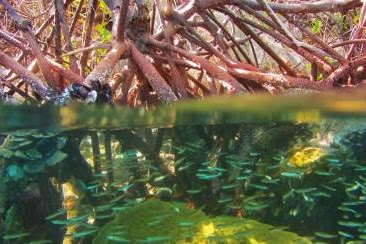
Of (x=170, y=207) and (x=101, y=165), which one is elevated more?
(x=101, y=165)

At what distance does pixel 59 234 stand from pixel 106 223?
0.27m

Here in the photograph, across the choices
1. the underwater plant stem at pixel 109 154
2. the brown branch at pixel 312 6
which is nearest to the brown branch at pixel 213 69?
the brown branch at pixel 312 6

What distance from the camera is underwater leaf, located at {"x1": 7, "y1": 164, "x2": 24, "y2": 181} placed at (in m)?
3.54

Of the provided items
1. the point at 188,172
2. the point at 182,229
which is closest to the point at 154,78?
the point at 188,172

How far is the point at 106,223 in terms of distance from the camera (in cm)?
298

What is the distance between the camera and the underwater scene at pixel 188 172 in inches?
118

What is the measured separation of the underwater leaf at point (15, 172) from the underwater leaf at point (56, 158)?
253mm

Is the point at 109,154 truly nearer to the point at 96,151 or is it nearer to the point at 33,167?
the point at 96,151

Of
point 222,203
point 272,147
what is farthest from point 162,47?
point 222,203

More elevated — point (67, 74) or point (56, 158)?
point (67, 74)

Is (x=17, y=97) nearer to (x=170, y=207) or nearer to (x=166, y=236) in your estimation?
(x=170, y=207)

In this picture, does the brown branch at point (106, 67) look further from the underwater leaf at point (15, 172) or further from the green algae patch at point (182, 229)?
the green algae patch at point (182, 229)

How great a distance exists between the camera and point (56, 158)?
13.1ft

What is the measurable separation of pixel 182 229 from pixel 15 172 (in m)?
1.36
